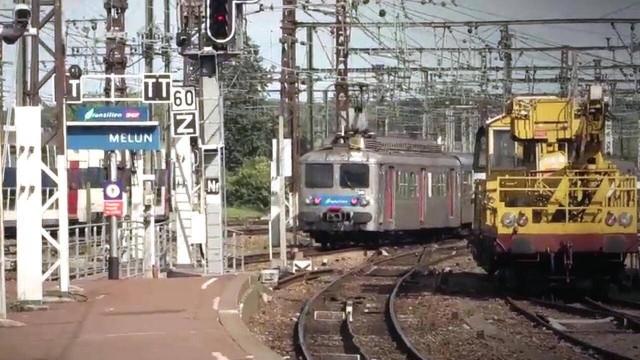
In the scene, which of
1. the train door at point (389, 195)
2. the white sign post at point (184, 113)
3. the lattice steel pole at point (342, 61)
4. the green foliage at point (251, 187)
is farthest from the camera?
the green foliage at point (251, 187)

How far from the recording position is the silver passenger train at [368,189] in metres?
30.7

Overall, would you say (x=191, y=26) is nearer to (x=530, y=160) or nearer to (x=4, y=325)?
(x=530, y=160)

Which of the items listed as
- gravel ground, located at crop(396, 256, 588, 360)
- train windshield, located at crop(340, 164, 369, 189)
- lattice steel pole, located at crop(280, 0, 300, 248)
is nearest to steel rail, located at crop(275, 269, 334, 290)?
gravel ground, located at crop(396, 256, 588, 360)

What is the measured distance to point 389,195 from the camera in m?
31.6

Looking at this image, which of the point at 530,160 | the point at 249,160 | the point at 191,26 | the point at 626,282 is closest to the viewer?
the point at 530,160

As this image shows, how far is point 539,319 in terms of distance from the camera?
14195 millimetres

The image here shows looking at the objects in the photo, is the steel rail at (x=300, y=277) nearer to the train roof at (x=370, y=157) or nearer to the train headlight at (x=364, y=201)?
the train headlight at (x=364, y=201)

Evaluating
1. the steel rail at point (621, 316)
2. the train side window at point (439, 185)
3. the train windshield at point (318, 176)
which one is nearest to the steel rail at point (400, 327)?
A: the steel rail at point (621, 316)

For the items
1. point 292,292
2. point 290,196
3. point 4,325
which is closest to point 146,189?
point 292,292

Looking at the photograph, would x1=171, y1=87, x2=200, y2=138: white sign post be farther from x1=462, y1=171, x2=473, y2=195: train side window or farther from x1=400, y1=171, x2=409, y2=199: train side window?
x1=462, y1=171, x2=473, y2=195: train side window

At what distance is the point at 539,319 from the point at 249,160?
54569 mm

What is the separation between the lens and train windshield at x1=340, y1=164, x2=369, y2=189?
30.7 meters

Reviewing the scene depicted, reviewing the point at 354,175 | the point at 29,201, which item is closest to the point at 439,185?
the point at 354,175

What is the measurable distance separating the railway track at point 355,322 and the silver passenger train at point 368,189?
7113 millimetres
